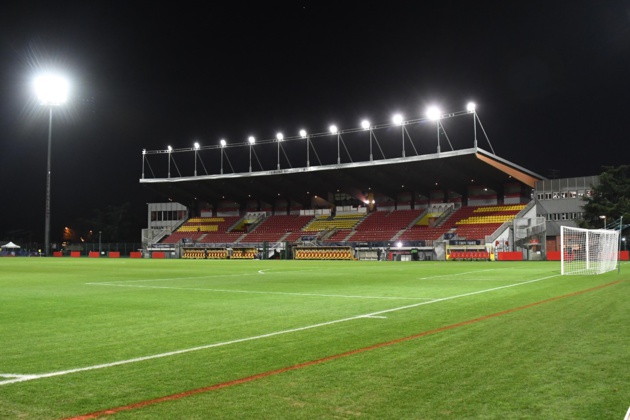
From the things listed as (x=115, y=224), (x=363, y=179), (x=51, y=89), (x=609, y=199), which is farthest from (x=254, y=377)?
(x=115, y=224)

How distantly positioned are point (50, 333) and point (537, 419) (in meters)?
7.80

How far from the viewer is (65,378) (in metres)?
5.67

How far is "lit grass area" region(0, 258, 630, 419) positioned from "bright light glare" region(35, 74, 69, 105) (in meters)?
58.1

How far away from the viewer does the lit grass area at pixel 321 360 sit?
15.2 ft

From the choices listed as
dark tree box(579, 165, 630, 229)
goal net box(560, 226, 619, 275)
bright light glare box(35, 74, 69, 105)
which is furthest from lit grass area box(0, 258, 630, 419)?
bright light glare box(35, 74, 69, 105)

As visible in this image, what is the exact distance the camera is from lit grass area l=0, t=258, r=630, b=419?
4625 millimetres

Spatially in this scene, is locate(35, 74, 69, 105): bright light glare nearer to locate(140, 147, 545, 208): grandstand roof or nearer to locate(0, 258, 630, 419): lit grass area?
locate(140, 147, 545, 208): grandstand roof

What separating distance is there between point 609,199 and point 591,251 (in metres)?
31.7

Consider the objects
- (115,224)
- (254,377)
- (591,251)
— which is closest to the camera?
(254,377)

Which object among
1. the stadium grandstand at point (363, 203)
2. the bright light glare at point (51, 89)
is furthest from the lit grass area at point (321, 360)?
the bright light glare at point (51, 89)

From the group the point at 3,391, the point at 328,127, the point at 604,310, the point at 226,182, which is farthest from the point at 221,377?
the point at 226,182

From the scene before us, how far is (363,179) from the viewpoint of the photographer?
2714 inches

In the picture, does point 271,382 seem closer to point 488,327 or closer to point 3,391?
point 3,391

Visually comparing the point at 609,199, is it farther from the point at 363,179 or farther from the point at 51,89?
the point at 51,89
